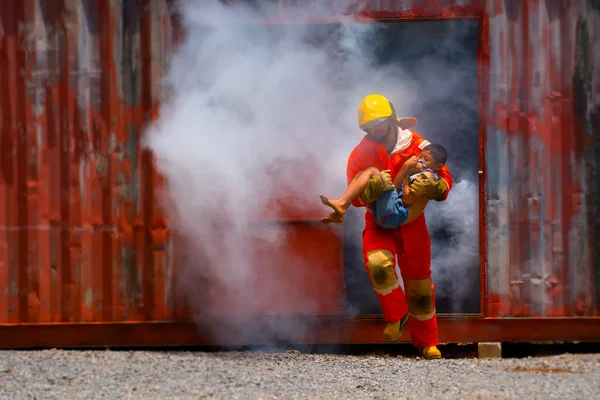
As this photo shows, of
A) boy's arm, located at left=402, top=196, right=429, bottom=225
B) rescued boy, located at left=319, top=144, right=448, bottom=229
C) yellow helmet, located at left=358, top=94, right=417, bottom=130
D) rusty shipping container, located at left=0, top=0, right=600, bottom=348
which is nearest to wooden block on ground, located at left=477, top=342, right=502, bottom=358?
rusty shipping container, located at left=0, top=0, right=600, bottom=348

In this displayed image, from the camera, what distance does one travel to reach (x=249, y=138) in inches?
273

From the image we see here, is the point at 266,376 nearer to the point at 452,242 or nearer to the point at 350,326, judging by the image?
the point at 350,326

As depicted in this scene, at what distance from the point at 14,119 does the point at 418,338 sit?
3.76 metres

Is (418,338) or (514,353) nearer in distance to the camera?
(418,338)

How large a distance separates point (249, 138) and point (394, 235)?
1.49m

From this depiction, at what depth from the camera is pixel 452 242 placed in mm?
6969

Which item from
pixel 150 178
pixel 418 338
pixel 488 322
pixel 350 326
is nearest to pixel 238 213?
pixel 150 178

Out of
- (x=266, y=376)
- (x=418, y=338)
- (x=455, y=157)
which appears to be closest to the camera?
(x=266, y=376)

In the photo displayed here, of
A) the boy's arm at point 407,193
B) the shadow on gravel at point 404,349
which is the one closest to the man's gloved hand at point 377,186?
the boy's arm at point 407,193

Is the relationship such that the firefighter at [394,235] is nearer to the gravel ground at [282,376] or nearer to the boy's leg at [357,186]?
the boy's leg at [357,186]

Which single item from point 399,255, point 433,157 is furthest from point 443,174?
point 399,255

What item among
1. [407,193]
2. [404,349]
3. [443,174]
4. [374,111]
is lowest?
[404,349]

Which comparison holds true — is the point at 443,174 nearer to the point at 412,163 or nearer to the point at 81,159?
the point at 412,163

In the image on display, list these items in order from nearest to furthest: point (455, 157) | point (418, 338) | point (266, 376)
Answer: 1. point (266, 376)
2. point (418, 338)
3. point (455, 157)
